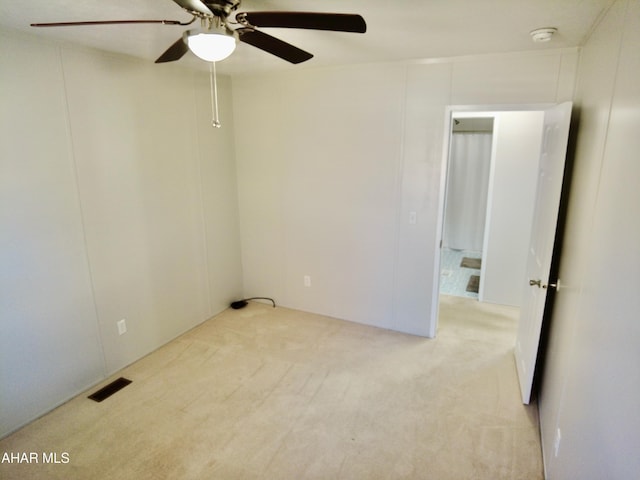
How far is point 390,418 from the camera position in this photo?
7.78 ft

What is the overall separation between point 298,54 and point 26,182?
5.96 feet

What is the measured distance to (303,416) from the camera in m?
2.40

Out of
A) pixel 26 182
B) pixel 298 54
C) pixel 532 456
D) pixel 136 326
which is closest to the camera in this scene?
pixel 298 54

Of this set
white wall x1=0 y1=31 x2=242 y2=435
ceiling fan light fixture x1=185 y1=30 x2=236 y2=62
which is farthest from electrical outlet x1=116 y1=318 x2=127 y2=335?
ceiling fan light fixture x1=185 y1=30 x2=236 y2=62

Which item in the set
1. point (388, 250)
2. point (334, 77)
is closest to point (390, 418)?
point (388, 250)

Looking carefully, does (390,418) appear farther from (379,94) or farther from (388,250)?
(379,94)

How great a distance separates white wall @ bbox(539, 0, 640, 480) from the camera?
1053 millimetres

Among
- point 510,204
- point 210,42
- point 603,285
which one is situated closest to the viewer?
point 603,285

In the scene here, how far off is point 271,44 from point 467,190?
5252 mm

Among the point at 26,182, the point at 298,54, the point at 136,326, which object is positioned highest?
the point at 298,54

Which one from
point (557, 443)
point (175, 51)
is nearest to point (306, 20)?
point (175, 51)

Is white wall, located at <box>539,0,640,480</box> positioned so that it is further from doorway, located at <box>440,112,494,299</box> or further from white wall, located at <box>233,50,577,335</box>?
doorway, located at <box>440,112,494,299</box>

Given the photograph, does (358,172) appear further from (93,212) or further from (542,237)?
(93,212)

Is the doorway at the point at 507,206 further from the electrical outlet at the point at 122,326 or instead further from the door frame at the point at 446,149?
the electrical outlet at the point at 122,326
